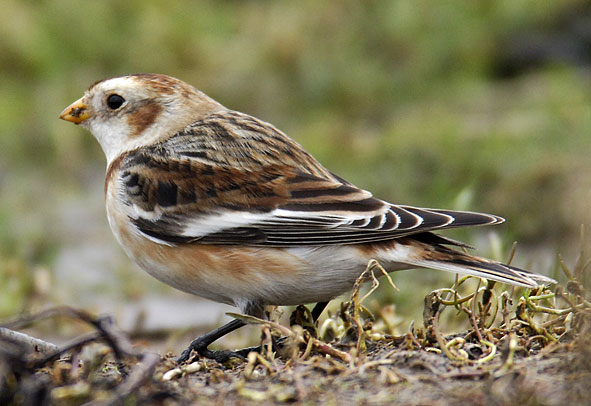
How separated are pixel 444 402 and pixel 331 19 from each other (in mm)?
7845

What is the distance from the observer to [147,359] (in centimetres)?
323

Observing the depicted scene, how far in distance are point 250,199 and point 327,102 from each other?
→ 210 inches

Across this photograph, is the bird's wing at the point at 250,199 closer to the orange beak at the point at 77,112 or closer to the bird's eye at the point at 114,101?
the bird's eye at the point at 114,101

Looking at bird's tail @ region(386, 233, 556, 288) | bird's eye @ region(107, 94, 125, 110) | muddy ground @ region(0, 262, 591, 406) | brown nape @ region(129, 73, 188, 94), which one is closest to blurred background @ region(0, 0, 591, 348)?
bird's eye @ region(107, 94, 125, 110)

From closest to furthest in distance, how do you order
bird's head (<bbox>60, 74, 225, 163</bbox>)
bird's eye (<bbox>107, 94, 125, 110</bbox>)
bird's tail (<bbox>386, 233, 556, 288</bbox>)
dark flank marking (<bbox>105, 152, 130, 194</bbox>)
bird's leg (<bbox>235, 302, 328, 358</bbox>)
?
bird's tail (<bbox>386, 233, 556, 288</bbox>)
bird's leg (<bbox>235, 302, 328, 358</bbox>)
dark flank marking (<bbox>105, 152, 130, 194</bbox>)
bird's head (<bbox>60, 74, 225, 163</bbox>)
bird's eye (<bbox>107, 94, 125, 110</bbox>)

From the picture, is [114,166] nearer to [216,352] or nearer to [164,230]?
[164,230]

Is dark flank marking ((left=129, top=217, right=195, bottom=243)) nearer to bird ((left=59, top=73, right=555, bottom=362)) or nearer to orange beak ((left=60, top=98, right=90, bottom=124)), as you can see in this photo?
bird ((left=59, top=73, right=555, bottom=362))

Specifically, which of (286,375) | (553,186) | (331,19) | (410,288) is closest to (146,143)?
(410,288)

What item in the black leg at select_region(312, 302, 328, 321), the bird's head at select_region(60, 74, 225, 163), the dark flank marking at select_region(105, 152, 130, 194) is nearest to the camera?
the black leg at select_region(312, 302, 328, 321)

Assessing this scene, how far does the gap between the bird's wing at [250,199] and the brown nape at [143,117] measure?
303mm

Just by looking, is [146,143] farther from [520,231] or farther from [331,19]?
[331,19]

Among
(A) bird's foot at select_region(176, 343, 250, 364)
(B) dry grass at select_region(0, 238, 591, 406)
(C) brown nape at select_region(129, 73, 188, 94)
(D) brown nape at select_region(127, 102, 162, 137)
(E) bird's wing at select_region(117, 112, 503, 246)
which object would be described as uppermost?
(C) brown nape at select_region(129, 73, 188, 94)

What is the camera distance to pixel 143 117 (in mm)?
5539

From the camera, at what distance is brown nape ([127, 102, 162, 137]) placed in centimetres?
552
